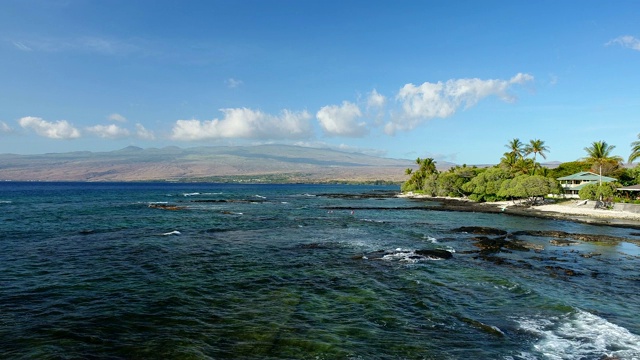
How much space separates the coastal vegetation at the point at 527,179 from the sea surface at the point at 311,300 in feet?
143

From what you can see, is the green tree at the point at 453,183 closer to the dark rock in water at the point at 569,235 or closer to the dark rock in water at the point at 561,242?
the dark rock in water at the point at 569,235

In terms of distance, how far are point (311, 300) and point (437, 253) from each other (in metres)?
16.6

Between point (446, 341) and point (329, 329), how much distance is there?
16.2 ft

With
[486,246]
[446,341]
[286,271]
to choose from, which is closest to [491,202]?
[486,246]

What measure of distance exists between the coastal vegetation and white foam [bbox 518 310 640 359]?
206ft

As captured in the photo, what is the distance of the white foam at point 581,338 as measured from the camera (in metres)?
14.6

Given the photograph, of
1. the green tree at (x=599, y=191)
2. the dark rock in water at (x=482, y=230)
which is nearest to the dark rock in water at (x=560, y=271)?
the dark rock in water at (x=482, y=230)

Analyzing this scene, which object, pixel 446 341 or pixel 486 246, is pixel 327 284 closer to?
pixel 446 341

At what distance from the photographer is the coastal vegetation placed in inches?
3066

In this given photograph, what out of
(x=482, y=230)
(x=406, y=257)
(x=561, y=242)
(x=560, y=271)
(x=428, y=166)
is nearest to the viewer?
(x=560, y=271)

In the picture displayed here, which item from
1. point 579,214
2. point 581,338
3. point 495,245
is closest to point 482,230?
point 495,245

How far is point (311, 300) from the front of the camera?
20.5 metres

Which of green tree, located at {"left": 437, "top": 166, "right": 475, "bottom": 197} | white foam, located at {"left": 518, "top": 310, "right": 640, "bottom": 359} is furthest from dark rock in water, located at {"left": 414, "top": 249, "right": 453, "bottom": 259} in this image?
green tree, located at {"left": 437, "top": 166, "right": 475, "bottom": 197}

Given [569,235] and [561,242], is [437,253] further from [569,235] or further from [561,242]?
[569,235]
